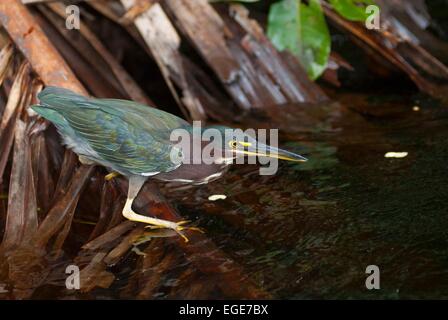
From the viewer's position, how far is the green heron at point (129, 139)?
4273 mm

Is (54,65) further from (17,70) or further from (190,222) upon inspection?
(190,222)

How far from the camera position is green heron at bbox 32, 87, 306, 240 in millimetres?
4273

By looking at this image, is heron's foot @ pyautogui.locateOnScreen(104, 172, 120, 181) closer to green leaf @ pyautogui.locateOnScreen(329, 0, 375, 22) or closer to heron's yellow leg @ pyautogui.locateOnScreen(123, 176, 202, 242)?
heron's yellow leg @ pyautogui.locateOnScreen(123, 176, 202, 242)

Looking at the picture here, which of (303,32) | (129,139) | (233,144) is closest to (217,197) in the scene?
(233,144)

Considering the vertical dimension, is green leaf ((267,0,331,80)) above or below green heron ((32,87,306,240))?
above

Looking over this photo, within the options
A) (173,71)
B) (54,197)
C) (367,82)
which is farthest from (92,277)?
(367,82)

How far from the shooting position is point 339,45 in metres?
7.84

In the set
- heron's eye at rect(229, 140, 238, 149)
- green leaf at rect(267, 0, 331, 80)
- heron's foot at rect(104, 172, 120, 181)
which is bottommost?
heron's foot at rect(104, 172, 120, 181)

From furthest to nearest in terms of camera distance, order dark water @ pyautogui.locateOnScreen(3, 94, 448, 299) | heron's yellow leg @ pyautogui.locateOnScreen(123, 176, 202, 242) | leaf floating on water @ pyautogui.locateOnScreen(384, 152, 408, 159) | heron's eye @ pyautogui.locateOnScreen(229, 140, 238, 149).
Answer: leaf floating on water @ pyautogui.locateOnScreen(384, 152, 408, 159), heron's eye @ pyautogui.locateOnScreen(229, 140, 238, 149), heron's yellow leg @ pyautogui.locateOnScreen(123, 176, 202, 242), dark water @ pyautogui.locateOnScreen(3, 94, 448, 299)

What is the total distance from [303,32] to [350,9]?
0.50 meters

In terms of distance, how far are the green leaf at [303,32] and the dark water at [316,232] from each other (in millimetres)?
1108

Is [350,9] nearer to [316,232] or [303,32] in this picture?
[303,32]

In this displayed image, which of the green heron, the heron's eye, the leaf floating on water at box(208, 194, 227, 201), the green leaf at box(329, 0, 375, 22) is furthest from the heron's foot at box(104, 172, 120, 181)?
the green leaf at box(329, 0, 375, 22)

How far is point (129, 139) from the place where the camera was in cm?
428
